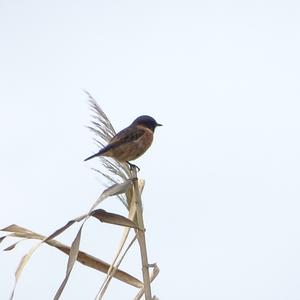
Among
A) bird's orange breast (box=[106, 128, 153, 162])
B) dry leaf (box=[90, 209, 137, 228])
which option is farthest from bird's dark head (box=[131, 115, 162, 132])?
dry leaf (box=[90, 209, 137, 228])

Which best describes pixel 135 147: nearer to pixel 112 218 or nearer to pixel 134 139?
pixel 134 139

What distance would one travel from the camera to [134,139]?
5.87 meters

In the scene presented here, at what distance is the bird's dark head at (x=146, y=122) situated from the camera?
6192 millimetres

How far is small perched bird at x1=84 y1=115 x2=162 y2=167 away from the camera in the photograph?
18.1 feet

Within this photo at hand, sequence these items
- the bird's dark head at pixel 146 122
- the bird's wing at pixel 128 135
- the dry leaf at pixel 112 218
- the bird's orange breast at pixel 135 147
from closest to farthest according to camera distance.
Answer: the dry leaf at pixel 112 218
the bird's orange breast at pixel 135 147
the bird's wing at pixel 128 135
the bird's dark head at pixel 146 122

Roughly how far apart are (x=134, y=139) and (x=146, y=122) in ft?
1.37

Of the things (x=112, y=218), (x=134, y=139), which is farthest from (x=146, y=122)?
(x=112, y=218)

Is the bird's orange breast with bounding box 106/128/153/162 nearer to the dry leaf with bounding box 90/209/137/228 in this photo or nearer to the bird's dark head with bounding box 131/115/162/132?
the bird's dark head with bounding box 131/115/162/132

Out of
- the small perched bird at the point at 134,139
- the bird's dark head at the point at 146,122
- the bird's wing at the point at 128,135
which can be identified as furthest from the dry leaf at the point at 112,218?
the bird's dark head at the point at 146,122

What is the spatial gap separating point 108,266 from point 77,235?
363 millimetres

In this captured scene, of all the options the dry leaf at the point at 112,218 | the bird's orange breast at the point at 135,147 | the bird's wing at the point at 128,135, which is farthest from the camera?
the bird's wing at the point at 128,135

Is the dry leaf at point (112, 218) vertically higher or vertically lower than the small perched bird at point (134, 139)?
lower

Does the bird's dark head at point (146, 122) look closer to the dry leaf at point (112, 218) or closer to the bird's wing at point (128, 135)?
the bird's wing at point (128, 135)

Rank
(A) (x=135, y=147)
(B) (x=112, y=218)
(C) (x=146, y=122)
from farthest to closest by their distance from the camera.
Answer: (C) (x=146, y=122)
(A) (x=135, y=147)
(B) (x=112, y=218)
